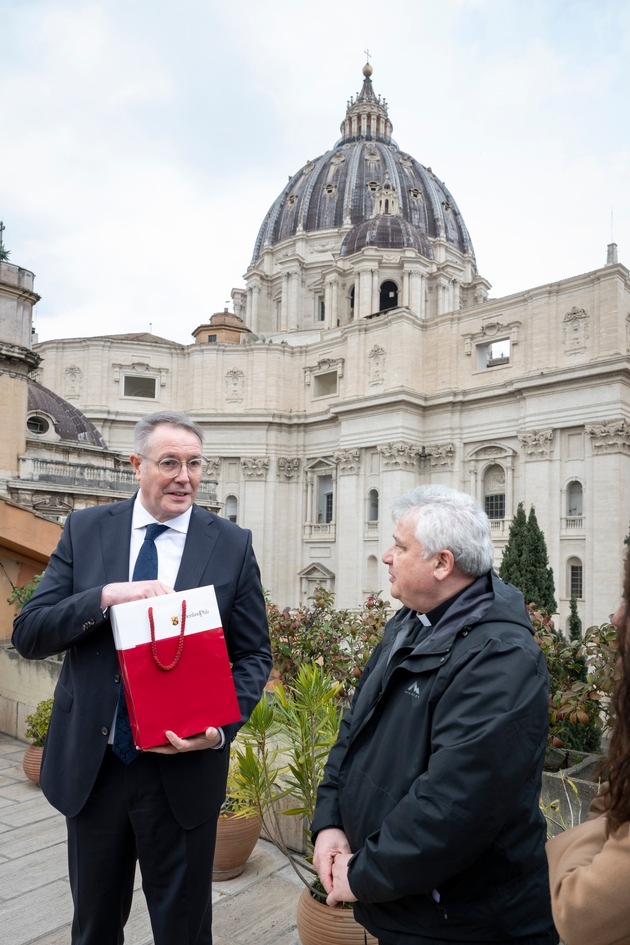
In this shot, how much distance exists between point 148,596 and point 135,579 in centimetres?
29

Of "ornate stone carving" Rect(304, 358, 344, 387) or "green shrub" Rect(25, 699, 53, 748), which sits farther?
"ornate stone carving" Rect(304, 358, 344, 387)

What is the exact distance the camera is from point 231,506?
129 ft

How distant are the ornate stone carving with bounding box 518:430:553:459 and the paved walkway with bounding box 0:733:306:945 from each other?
26576 mm

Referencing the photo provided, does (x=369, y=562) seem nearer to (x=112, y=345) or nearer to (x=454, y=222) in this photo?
(x=112, y=345)

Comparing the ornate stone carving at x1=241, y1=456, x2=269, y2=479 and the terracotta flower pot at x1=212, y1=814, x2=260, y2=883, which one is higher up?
the ornate stone carving at x1=241, y1=456, x2=269, y2=479

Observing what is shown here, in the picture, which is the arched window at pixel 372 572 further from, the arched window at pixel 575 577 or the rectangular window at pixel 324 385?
the rectangular window at pixel 324 385

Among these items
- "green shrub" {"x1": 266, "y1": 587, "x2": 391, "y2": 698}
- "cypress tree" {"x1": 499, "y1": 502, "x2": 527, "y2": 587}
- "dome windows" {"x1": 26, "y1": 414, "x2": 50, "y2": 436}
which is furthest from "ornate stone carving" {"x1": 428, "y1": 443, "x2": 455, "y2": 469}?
"green shrub" {"x1": 266, "y1": 587, "x2": 391, "y2": 698}

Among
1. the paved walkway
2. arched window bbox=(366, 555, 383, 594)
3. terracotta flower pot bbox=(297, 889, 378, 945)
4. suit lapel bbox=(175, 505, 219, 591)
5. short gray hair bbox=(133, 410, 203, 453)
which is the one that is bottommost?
arched window bbox=(366, 555, 383, 594)

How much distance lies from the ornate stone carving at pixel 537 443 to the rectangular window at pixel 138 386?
70.0 feet

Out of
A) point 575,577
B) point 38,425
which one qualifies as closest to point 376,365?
point 575,577

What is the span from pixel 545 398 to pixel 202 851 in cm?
2912

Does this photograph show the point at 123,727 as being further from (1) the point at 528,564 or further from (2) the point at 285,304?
(2) the point at 285,304

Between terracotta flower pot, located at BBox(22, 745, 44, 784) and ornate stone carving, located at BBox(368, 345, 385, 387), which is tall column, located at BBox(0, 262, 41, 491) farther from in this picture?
ornate stone carving, located at BBox(368, 345, 385, 387)

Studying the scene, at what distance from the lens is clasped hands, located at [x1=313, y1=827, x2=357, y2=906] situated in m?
2.26
